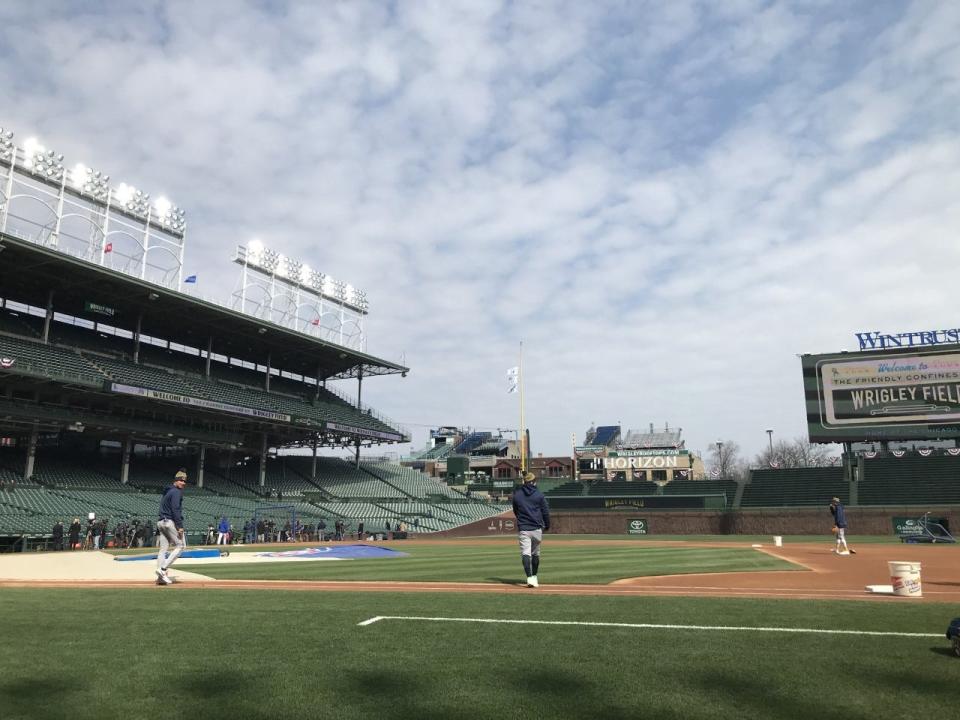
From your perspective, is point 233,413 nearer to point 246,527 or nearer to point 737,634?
point 246,527

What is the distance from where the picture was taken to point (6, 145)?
38562 millimetres

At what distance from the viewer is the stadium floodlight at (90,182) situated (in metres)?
42.1

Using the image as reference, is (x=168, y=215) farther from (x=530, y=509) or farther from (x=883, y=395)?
(x=883, y=395)

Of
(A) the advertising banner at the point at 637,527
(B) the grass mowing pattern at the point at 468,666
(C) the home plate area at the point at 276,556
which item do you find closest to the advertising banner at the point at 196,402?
(C) the home plate area at the point at 276,556

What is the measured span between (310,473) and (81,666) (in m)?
55.6

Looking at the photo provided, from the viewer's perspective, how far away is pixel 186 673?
5426mm

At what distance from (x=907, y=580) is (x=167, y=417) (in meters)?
48.0

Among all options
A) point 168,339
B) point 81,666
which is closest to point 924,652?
point 81,666

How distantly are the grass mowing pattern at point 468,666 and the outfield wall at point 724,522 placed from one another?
37.8m

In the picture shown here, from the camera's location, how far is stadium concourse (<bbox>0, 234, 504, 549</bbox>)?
37.7 m

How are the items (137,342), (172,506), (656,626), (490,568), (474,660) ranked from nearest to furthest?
1. (474,660)
2. (656,626)
3. (172,506)
4. (490,568)
5. (137,342)

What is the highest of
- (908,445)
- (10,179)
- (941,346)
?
(10,179)

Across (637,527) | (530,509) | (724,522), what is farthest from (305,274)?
(530,509)

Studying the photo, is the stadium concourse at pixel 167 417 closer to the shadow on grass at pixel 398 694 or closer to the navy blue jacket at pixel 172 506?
the navy blue jacket at pixel 172 506
